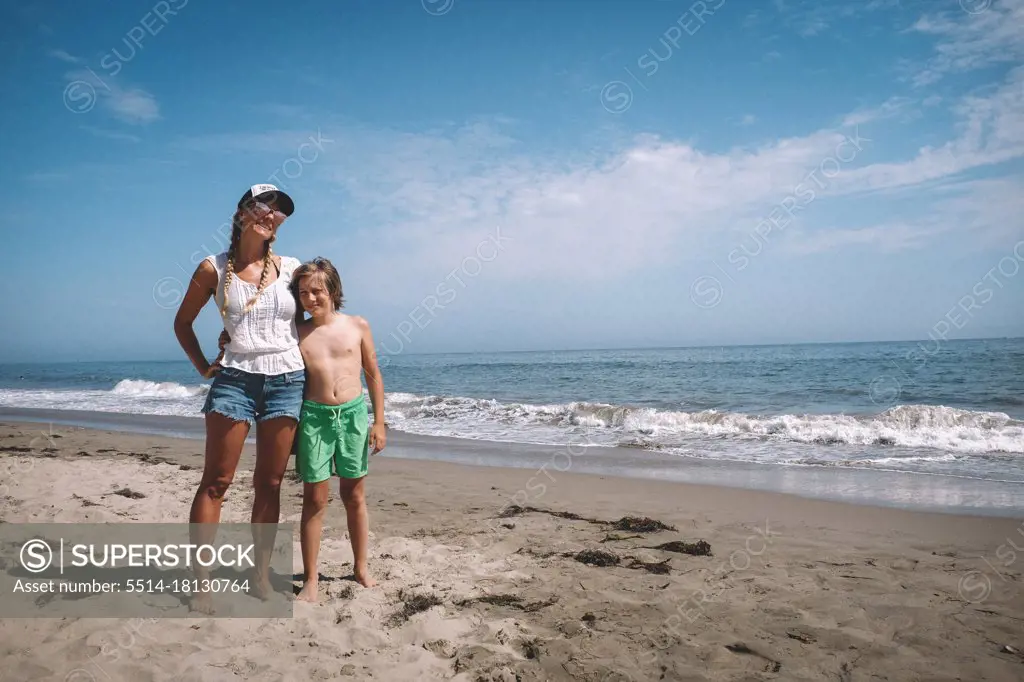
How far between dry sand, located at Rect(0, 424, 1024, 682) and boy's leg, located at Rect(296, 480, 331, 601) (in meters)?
0.12

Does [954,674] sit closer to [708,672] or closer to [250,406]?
[708,672]

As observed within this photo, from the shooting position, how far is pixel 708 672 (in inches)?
106

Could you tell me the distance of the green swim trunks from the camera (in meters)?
3.12

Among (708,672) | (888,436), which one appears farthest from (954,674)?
(888,436)

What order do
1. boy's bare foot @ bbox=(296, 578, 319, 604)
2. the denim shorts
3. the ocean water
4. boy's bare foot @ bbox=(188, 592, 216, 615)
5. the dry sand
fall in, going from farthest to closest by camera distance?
1. the ocean water
2. boy's bare foot @ bbox=(296, 578, 319, 604)
3. boy's bare foot @ bbox=(188, 592, 216, 615)
4. the denim shorts
5. the dry sand

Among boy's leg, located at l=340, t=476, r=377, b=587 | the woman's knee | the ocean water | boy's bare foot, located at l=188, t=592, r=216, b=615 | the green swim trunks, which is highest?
the green swim trunks

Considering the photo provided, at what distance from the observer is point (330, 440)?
10.5ft

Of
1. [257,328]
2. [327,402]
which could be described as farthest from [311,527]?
[257,328]

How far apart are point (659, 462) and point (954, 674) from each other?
20.1ft

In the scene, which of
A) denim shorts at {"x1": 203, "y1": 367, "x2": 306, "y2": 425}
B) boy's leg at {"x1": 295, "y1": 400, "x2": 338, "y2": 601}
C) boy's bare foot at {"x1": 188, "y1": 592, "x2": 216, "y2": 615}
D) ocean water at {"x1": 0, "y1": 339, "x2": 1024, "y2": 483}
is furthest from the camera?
ocean water at {"x1": 0, "y1": 339, "x2": 1024, "y2": 483}

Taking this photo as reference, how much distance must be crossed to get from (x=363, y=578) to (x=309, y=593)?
35 cm

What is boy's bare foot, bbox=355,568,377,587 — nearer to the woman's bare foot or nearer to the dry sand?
the dry sand

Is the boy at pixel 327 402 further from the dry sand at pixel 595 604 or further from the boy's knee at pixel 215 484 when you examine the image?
the dry sand at pixel 595 604

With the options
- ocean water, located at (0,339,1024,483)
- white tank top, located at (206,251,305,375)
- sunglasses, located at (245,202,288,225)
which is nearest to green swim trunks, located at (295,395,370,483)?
white tank top, located at (206,251,305,375)
